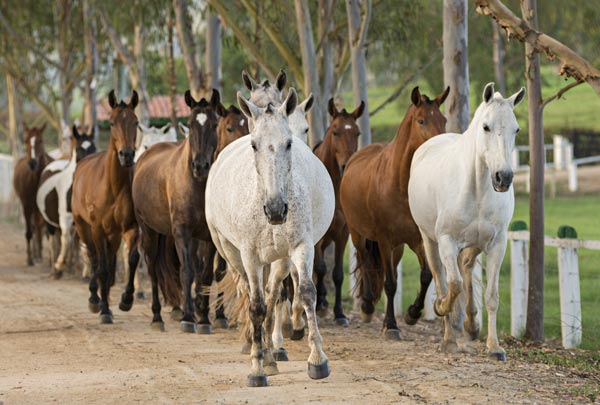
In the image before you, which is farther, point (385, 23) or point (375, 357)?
point (385, 23)

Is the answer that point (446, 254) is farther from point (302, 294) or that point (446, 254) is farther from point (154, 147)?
point (154, 147)

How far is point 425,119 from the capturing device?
10141mm

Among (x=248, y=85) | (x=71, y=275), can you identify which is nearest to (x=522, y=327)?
(x=248, y=85)

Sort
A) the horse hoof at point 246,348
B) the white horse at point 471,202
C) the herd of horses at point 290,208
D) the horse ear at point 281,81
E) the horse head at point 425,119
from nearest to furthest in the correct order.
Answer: the herd of horses at point 290,208 < the white horse at point 471,202 < the horse hoof at point 246,348 < the horse ear at point 281,81 < the horse head at point 425,119

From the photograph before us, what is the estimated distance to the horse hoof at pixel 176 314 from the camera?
1230cm

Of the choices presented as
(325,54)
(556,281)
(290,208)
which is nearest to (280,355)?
(290,208)

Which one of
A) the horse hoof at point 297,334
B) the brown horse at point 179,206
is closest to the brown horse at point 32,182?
the brown horse at point 179,206

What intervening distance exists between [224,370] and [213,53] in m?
10.7

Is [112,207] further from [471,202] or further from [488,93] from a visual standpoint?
[488,93]

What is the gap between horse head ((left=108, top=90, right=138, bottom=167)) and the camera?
11.8m

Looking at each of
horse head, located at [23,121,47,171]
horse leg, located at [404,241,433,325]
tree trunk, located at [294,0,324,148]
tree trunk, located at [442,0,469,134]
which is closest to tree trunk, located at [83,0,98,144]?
horse head, located at [23,121,47,171]

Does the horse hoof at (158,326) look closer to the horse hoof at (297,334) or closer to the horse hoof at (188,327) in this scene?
the horse hoof at (188,327)

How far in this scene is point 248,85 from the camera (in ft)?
31.1

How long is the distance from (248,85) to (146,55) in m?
19.8
